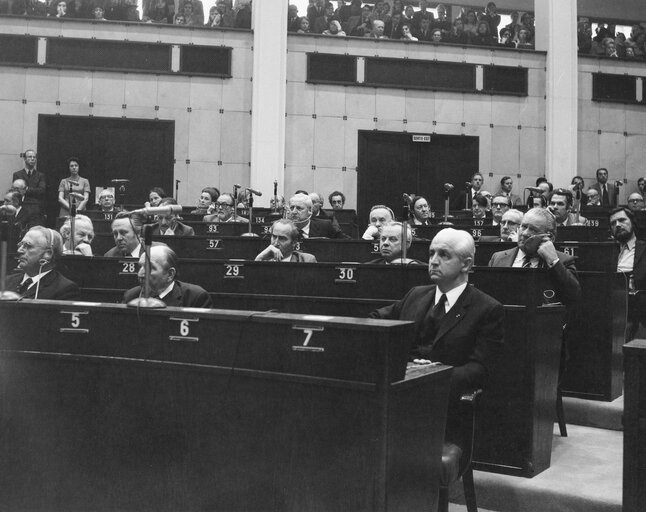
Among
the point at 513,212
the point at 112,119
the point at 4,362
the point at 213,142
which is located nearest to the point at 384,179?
the point at 213,142

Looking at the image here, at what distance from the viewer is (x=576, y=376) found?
16.3ft

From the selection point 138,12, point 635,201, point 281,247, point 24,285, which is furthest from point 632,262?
point 138,12

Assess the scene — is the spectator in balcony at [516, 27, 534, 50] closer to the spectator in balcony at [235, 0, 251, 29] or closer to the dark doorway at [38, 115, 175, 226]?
the spectator in balcony at [235, 0, 251, 29]

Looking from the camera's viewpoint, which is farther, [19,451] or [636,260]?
[636,260]

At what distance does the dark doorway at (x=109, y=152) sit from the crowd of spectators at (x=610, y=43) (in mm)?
6911

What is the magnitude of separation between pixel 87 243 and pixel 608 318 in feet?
12.9

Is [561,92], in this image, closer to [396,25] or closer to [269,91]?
[396,25]

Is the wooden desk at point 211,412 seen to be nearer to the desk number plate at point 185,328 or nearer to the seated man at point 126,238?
the desk number plate at point 185,328

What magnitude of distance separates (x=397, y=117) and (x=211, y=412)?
10.3 meters

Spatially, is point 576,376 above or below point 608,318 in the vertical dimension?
below

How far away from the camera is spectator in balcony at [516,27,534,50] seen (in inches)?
518

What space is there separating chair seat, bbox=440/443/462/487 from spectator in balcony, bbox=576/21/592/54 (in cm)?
1148

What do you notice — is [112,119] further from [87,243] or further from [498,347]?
[498,347]

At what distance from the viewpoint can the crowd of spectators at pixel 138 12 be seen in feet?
38.8
